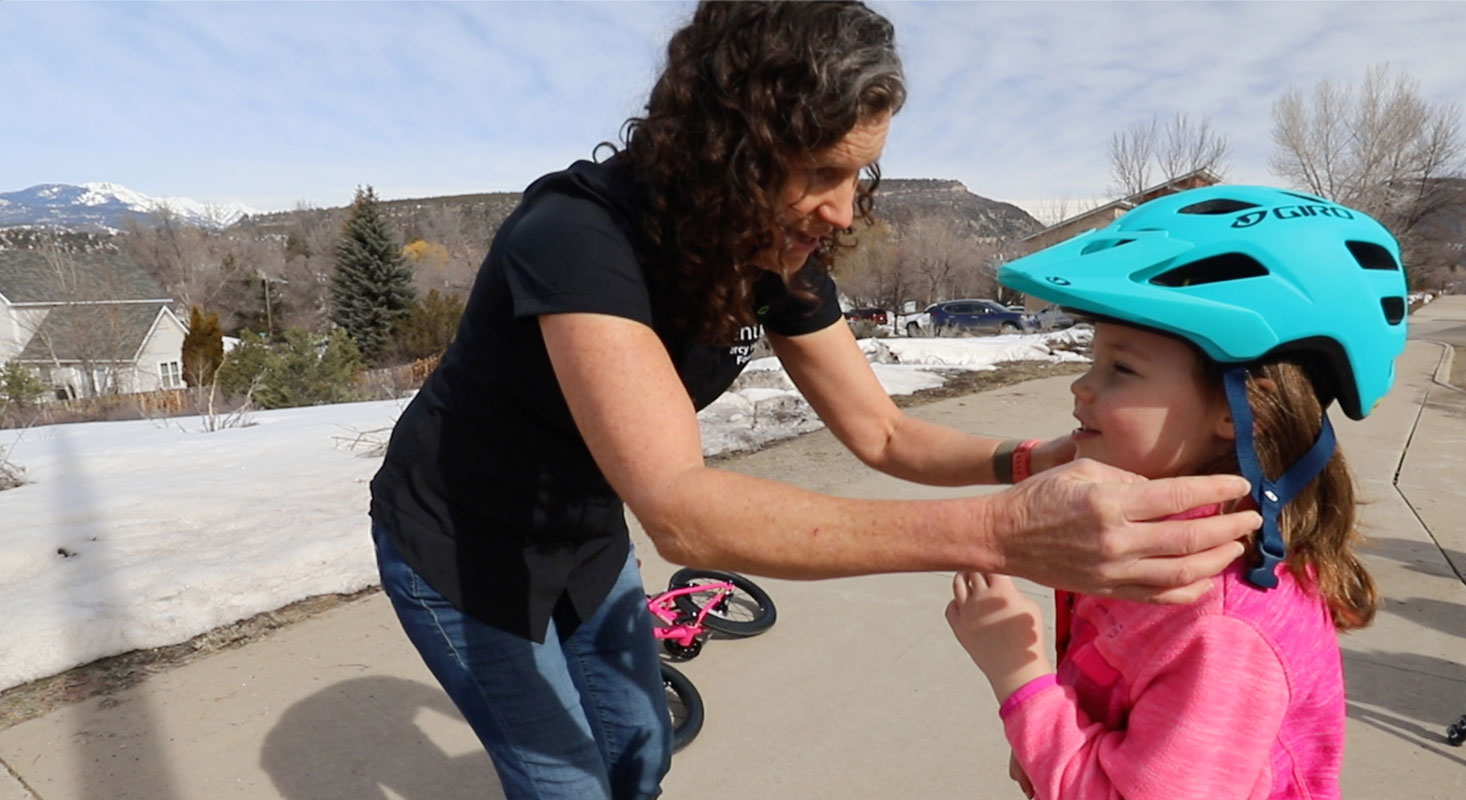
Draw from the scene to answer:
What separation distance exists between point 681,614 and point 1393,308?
2.90 m

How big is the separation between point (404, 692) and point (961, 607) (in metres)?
2.60

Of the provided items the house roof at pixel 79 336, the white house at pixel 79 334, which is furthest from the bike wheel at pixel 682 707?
the house roof at pixel 79 336

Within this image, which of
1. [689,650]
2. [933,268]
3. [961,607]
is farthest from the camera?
[933,268]

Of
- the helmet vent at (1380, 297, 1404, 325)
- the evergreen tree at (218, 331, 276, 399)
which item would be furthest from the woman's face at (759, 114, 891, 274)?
the evergreen tree at (218, 331, 276, 399)

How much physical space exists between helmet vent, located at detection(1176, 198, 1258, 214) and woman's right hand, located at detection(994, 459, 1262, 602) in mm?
571

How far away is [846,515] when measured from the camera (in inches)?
45.4

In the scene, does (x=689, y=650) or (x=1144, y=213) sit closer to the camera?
(x=1144, y=213)

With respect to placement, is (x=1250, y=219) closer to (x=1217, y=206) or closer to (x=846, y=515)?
(x=1217, y=206)

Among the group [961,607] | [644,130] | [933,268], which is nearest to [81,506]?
[644,130]

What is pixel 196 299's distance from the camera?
52.4m

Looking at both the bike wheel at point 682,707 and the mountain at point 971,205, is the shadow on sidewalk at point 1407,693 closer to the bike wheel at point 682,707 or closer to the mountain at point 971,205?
the bike wheel at point 682,707

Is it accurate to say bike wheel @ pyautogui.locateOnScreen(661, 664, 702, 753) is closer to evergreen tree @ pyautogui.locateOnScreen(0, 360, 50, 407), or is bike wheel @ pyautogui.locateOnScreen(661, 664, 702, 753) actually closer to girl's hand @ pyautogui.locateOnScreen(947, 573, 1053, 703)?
girl's hand @ pyautogui.locateOnScreen(947, 573, 1053, 703)

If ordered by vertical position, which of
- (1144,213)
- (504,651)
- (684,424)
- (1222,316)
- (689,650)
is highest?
(1144,213)

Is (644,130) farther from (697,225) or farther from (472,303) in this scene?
(472,303)
